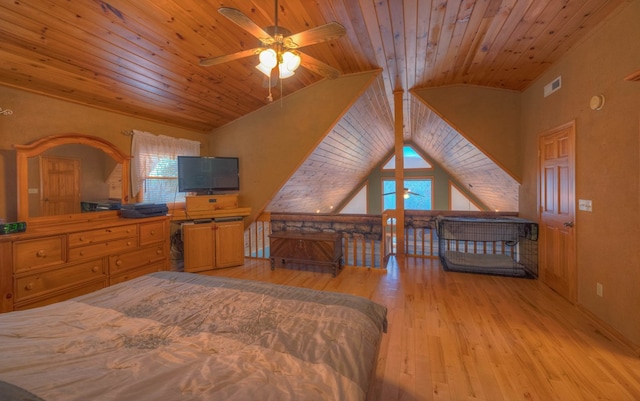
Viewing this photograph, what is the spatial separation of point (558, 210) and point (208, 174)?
4568 millimetres

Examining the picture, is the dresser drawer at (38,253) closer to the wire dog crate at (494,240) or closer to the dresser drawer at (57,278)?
the dresser drawer at (57,278)

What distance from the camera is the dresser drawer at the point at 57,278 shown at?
221cm

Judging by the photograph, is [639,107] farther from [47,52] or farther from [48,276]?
[48,276]

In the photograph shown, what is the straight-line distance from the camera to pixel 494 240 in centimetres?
376

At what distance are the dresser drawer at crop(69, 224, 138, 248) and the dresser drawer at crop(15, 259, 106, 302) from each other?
0.21m

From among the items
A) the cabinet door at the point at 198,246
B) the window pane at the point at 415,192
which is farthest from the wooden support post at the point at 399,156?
the window pane at the point at 415,192

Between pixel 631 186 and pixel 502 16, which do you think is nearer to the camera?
pixel 631 186

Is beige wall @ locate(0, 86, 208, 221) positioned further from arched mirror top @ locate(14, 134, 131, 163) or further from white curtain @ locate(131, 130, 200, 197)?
white curtain @ locate(131, 130, 200, 197)

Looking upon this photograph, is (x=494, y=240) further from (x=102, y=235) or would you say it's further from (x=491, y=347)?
(x=102, y=235)

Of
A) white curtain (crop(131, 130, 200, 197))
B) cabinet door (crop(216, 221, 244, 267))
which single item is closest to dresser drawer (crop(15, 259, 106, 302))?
white curtain (crop(131, 130, 200, 197))

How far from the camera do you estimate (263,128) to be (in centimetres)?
420

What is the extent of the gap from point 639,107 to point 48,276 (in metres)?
4.93

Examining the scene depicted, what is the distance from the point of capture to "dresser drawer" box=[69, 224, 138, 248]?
2535 millimetres

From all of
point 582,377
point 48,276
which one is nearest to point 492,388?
point 582,377
